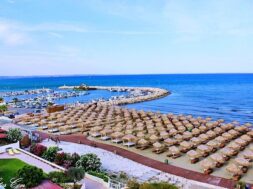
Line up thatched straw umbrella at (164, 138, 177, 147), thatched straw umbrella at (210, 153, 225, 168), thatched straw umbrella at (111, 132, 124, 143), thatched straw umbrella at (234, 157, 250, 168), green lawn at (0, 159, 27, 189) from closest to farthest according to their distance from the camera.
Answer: green lawn at (0, 159, 27, 189) → thatched straw umbrella at (234, 157, 250, 168) → thatched straw umbrella at (210, 153, 225, 168) → thatched straw umbrella at (164, 138, 177, 147) → thatched straw umbrella at (111, 132, 124, 143)

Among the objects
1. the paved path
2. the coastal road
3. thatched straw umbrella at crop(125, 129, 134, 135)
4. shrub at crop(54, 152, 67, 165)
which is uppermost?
shrub at crop(54, 152, 67, 165)

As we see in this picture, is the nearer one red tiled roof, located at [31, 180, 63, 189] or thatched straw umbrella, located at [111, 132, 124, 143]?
red tiled roof, located at [31, 180, 63, 189]

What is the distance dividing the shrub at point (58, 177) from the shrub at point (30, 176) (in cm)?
84

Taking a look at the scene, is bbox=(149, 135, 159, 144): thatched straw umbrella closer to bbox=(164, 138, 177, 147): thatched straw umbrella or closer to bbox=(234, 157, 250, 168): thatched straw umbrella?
bbox=(164, 138, 177, 147): thatched straw umbrella

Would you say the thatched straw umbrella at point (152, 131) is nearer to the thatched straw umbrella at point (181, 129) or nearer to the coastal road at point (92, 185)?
the thatched straw umbrella at point (181, 129)

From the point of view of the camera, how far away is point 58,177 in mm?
16312

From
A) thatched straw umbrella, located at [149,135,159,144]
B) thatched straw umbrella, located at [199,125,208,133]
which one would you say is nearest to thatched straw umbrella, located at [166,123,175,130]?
thatched straw umbrella, located at [199,125,208,133]

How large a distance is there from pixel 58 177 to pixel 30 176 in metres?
1.72

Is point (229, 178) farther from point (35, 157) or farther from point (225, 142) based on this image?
point (35, 157)

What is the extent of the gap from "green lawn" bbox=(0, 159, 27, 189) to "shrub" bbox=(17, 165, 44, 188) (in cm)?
149

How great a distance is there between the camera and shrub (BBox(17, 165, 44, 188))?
1487 centimetres

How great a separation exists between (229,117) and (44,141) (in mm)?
30574

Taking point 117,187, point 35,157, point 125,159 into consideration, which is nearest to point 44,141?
point 35,157

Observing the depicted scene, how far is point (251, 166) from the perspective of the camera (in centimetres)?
2158
